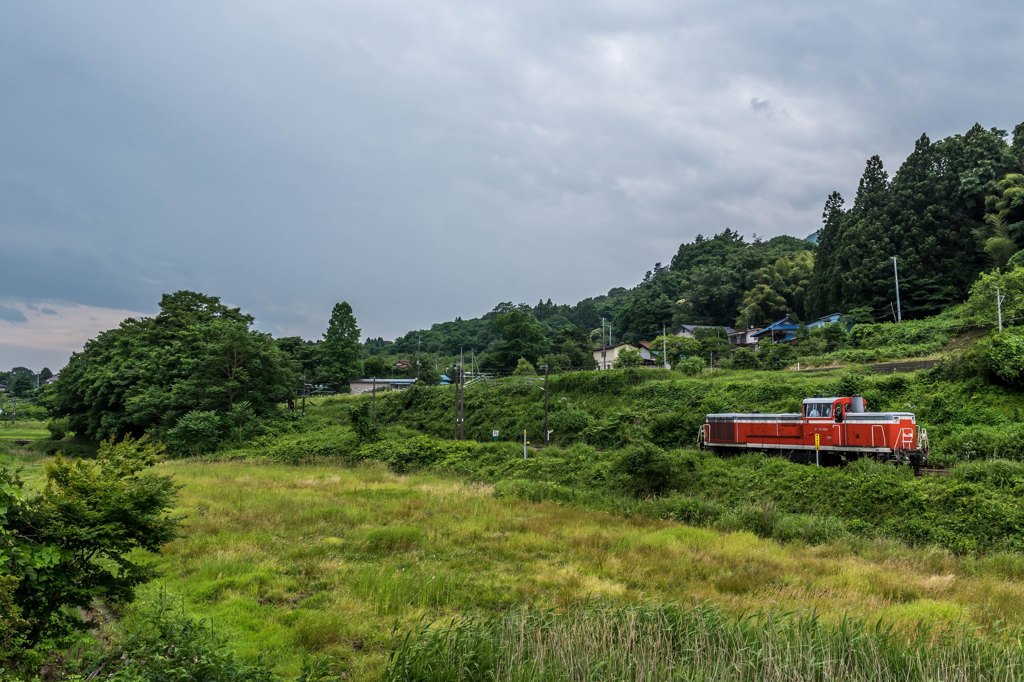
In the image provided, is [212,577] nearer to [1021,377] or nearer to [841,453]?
[841,453]

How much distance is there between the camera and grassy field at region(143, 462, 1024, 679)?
28.1 feet

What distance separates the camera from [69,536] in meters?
5.86

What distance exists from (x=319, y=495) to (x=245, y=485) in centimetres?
468

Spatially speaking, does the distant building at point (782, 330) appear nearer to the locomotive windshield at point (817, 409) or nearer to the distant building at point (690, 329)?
the distant building at point (690, 329)

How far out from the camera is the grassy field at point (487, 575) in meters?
8.55

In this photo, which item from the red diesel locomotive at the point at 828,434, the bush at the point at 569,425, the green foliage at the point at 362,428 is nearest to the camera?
the red diesel locomotive at the point at 828,434

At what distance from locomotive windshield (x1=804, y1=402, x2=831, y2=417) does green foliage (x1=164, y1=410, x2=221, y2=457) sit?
120 feet

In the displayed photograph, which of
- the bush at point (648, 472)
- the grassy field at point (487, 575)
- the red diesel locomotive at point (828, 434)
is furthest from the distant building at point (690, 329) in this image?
the grassy field at point (487, 575)

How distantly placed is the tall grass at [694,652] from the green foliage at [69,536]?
3285 mm

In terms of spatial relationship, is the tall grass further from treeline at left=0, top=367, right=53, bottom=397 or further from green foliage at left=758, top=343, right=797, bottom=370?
treeline at left=0, top=367, right=53, bottom=397

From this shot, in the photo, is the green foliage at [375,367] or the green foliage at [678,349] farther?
the green foliage at [375,367]

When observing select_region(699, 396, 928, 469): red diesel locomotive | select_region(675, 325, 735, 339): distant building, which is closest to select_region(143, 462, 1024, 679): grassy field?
select_region(699, 396, 928, 469): red diesel locomotive

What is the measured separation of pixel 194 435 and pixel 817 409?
38.2 m

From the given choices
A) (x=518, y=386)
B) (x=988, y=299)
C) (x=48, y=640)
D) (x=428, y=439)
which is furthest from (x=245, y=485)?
(x=988, y=299)
